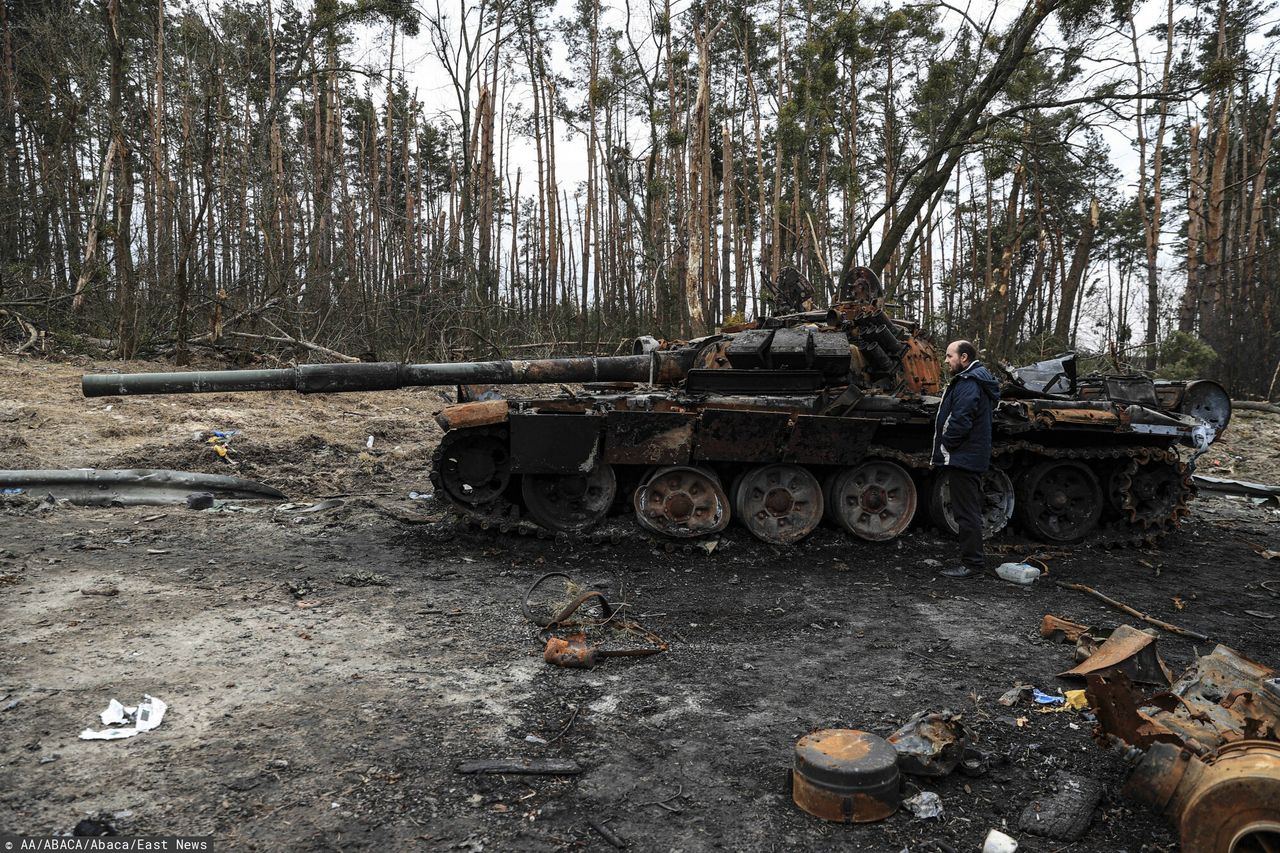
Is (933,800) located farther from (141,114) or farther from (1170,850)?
(141,114)

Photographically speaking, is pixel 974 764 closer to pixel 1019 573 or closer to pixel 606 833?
pixel 606 833

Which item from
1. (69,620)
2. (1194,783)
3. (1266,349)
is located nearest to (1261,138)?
(1266,349)

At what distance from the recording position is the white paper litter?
314 cm

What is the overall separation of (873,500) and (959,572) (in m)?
1.15

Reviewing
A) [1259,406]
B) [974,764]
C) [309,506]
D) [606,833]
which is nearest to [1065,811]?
[974,764]

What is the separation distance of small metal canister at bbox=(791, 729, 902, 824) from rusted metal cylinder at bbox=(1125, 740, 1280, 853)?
91cm

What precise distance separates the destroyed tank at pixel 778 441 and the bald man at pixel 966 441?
2.05ft

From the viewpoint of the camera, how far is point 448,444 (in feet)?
22.1

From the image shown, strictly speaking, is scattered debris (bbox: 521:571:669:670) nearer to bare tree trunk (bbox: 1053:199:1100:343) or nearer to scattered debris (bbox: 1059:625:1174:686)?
scattered debris (bbox: 1059:625:1174:686)

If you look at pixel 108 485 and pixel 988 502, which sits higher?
pixel 108 485

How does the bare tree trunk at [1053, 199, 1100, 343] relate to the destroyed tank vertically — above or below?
above

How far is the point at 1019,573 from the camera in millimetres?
6277

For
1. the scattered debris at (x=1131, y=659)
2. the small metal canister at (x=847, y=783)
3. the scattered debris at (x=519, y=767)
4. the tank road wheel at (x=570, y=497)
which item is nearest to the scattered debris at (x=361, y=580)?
the tank road wheel at (x=570, y=497)

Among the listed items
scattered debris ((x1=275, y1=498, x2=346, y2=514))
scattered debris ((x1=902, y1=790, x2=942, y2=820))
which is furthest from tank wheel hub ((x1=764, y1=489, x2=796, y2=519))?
scattered debris ((x1=275, y1=498, x2=346, y2=514))
